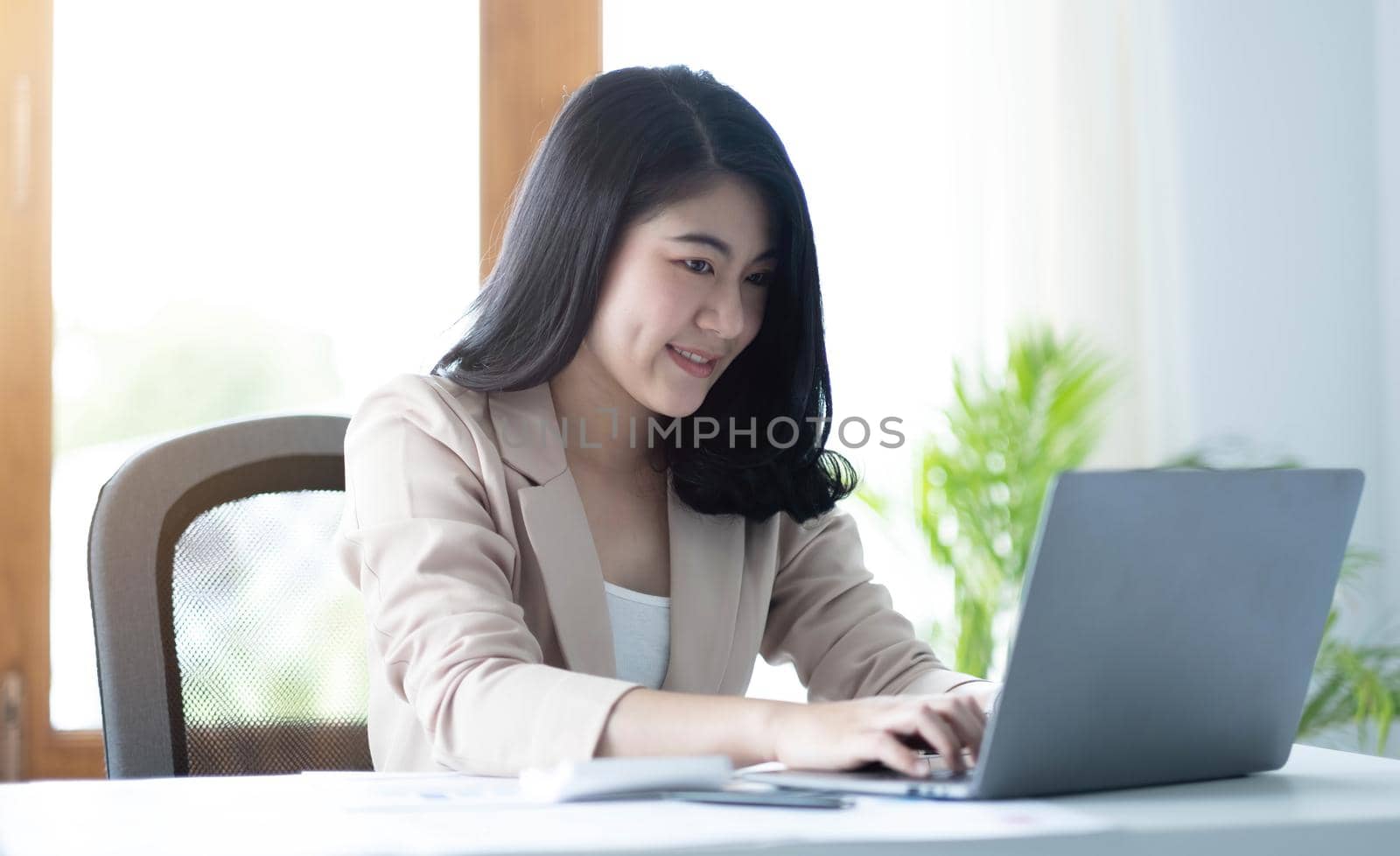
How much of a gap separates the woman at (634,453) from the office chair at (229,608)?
0.07 metres

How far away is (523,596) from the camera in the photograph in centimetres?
130

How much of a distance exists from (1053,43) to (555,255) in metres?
1.99

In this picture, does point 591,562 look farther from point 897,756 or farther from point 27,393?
point 27,393

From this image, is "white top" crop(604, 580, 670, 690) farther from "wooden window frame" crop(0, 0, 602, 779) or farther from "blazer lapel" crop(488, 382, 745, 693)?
"wooden window frame" crop(0, 0, 602, 779)

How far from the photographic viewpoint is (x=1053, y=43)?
9.79 feet

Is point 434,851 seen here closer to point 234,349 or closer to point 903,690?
point 903,690

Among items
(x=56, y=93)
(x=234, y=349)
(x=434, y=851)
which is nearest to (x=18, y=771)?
(x=234, y=349)

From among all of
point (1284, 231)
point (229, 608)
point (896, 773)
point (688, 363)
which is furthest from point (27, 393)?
point (1284, 231)

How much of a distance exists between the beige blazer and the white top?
3cm

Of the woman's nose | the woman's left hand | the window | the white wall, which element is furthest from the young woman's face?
the white wall

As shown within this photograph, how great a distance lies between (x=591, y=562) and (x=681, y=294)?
298 mm

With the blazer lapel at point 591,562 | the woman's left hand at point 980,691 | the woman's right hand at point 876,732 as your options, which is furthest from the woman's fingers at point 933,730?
the blazer lapel at point 591,562

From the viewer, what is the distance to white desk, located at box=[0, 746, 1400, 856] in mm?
613

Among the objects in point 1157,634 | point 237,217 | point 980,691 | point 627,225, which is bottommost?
point 980,691
